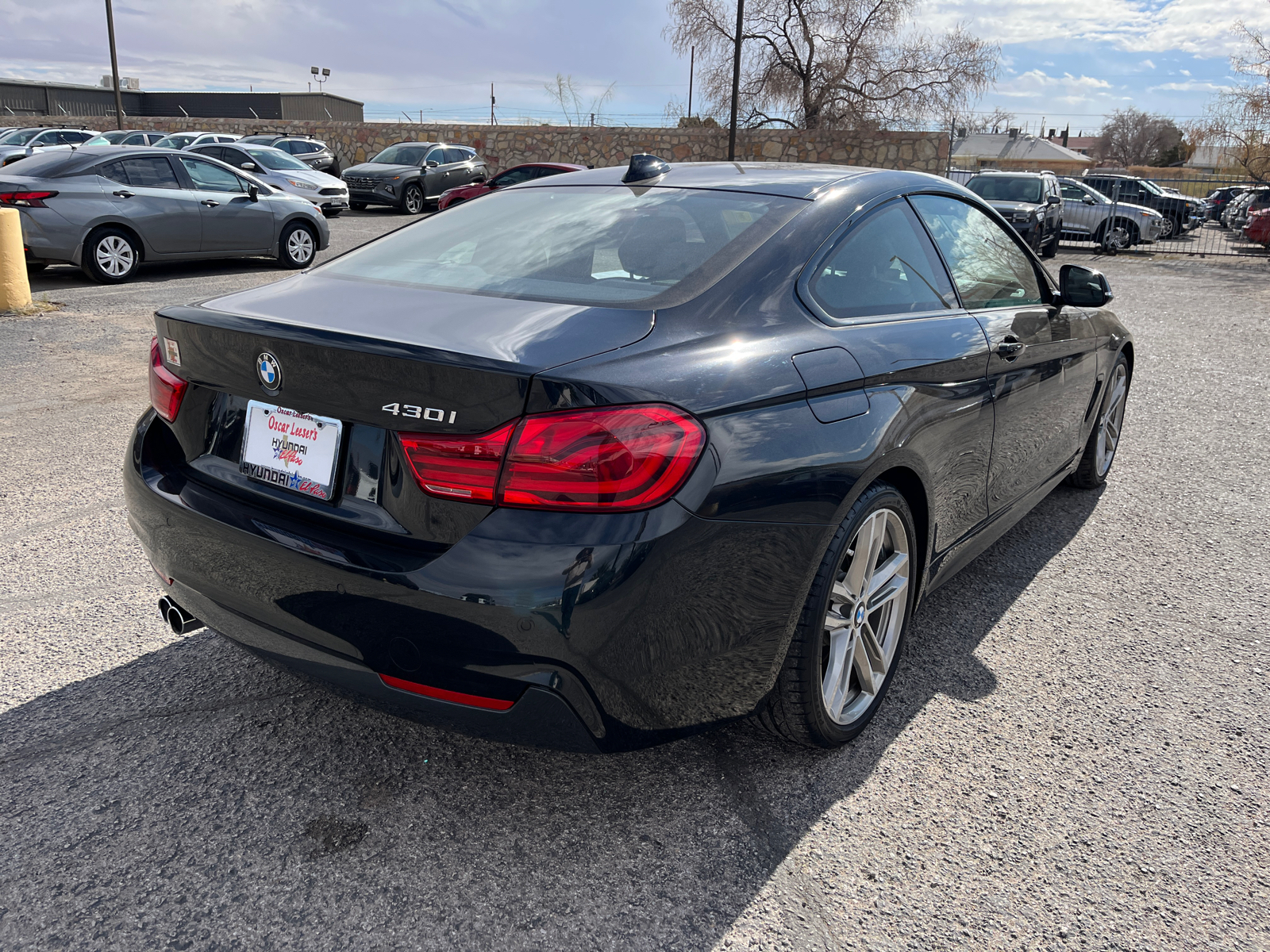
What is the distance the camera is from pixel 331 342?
2.03m

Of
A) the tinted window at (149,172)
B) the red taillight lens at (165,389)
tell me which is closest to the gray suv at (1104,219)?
the tinted window at (149,172)

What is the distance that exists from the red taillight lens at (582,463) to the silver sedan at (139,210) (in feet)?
34.1

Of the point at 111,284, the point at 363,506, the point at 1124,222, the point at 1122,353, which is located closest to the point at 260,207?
the point at 111,284

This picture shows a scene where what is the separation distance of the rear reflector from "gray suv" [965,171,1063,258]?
1637 centimetres

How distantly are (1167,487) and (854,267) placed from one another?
10.7 feet

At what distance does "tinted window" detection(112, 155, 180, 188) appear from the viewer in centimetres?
1095

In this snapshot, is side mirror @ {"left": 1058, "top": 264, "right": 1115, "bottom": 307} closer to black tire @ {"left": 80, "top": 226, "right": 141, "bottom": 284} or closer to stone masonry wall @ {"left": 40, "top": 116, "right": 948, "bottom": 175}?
black tire @ {"left": 80, "top": 226, "right": 141, "bottom": 284}

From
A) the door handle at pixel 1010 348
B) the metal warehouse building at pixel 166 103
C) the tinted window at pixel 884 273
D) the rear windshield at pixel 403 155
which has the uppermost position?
the metal warehouse building at pixel 166 103

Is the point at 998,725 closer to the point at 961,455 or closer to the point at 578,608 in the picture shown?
the point at 961,455

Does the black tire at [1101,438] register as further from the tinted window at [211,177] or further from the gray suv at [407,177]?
the gray suv at [407,177]

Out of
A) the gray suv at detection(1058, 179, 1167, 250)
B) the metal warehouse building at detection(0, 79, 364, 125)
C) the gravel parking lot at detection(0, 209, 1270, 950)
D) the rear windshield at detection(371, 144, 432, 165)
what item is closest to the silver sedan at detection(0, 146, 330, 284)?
the gravel parking lot at detection(0, 209, 1270, 950)

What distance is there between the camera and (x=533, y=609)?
1846 millimetres

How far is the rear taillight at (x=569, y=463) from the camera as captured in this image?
6.04 feet

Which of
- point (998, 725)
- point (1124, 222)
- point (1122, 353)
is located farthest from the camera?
point (1124, 222)
